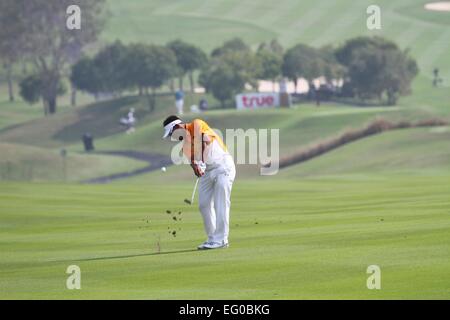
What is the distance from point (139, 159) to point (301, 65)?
37456 millimetres

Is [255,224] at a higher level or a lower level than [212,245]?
lower

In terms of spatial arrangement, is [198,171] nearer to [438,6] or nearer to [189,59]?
[189,59]

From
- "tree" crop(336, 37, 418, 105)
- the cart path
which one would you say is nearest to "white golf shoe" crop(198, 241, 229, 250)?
the cart path

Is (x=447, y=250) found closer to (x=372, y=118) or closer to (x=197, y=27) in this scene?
(x=372, y=118)

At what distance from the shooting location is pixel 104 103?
463 feet

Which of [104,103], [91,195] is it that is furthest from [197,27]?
[91,195]

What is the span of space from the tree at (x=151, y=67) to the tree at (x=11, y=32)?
980 inches

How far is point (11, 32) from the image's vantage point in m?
166

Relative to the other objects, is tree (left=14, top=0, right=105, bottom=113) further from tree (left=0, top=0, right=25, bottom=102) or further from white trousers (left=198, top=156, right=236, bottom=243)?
white trousers (left=198, top=156, right=236, bottom=243)

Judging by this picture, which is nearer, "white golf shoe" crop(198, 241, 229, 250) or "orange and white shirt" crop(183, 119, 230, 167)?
"orange and white shirt" crop(183, 119, 230, 167)

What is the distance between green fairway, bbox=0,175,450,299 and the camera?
63.8 feet

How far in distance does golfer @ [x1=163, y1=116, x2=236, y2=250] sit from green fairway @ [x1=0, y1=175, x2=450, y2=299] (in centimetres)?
79

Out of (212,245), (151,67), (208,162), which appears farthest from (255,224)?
(151,67)

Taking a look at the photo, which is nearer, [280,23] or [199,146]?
[199,146]
